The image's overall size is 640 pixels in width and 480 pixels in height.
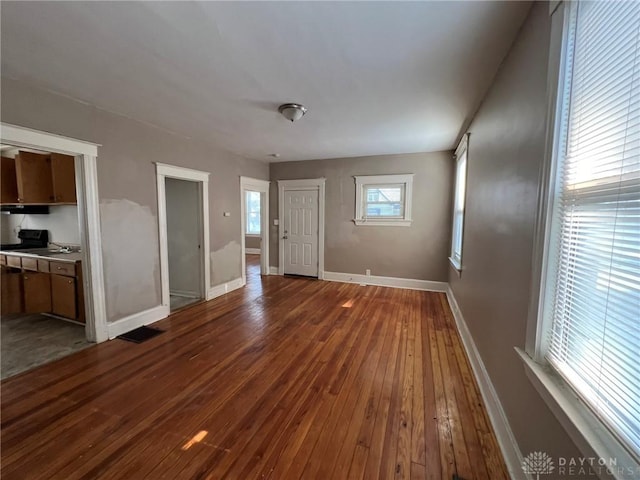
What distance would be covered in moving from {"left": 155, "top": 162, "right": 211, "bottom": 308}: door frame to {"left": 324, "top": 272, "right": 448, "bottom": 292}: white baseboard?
247 centimetres

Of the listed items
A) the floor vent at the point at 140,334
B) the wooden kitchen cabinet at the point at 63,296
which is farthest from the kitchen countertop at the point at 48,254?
the floor vent at the point at 140,334

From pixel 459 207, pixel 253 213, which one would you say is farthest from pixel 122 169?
pixel 253 213

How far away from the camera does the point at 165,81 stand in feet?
7.42

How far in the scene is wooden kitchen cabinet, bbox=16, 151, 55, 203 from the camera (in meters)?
3.54

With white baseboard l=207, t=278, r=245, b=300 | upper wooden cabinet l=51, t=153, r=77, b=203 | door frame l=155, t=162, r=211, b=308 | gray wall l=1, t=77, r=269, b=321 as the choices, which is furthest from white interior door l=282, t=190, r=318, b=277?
upper wooden cabinet l=51, t=153, r=77, b=203

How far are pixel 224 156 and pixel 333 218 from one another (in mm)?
2394

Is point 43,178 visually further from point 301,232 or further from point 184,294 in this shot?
point 301,232

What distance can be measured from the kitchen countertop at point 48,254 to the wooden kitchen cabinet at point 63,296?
0.23 metres

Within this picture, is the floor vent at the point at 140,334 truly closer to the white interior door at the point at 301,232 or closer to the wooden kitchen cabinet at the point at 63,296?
the wooden kitchen cabinet at the point at 63,296

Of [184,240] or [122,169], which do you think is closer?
[122,169]

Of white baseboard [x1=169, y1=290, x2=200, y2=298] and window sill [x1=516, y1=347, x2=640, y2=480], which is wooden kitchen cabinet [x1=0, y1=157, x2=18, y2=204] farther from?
window sill [x1=516, y1=347, x2=640, y2=480]

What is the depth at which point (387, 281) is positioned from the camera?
5297 millimetres

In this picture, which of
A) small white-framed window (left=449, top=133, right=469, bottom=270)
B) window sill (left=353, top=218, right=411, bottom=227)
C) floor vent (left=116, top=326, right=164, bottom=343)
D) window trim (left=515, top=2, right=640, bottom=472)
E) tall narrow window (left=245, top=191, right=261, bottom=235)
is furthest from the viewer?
tall narrow window (left=245, top=191, right=261, bottom=235)

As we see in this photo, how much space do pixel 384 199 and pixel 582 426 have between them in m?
4.58
